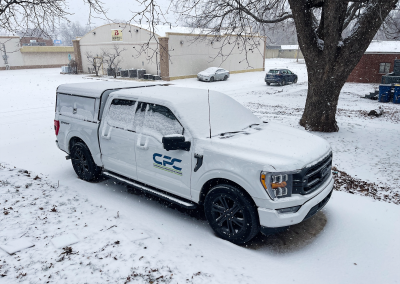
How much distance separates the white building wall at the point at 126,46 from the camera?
107ft

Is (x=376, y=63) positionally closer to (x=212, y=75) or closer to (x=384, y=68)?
(x=384, y=68)

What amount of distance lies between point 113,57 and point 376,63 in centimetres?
2810

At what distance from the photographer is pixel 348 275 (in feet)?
11.6

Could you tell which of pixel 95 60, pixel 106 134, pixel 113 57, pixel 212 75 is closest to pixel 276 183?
pixel 106 134

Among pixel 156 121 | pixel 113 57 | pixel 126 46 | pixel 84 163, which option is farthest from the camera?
pixel 113 57

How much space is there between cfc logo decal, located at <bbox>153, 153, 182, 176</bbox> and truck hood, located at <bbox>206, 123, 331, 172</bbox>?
27.9 inches

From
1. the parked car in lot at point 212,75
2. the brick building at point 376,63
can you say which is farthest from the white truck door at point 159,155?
the brick building at point 376,63

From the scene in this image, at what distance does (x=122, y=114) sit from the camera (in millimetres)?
5254

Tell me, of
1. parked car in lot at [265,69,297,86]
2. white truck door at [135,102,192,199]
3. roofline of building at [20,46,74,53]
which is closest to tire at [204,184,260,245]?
white truck door at [135,102,192,199]

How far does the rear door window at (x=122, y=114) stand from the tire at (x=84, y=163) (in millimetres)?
1041

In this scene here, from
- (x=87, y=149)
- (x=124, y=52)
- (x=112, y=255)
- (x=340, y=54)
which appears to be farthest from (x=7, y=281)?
(x=124, y=52)

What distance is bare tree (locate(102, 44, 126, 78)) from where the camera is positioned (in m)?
35.1

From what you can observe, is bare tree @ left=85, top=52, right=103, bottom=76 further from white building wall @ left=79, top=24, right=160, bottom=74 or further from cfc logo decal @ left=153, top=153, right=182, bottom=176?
cfc logo decal @ left=153, top=153, right=182, bottom=176

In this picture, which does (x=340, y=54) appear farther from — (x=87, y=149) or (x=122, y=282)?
(x=122, y=282)
